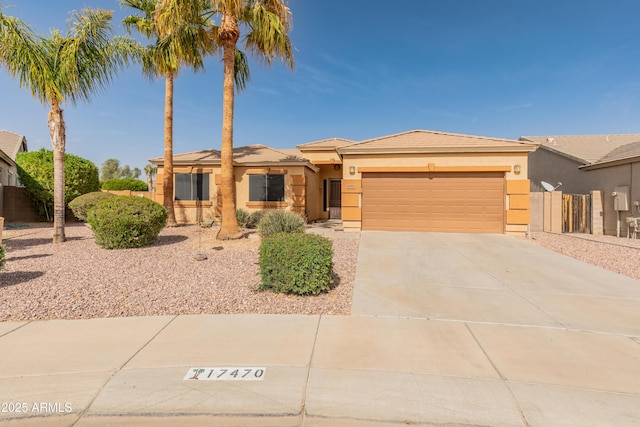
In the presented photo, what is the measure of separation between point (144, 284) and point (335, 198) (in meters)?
14.7

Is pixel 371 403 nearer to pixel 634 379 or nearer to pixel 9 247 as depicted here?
pixel 634 379

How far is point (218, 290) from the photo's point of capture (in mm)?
5457

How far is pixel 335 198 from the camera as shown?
769 inches

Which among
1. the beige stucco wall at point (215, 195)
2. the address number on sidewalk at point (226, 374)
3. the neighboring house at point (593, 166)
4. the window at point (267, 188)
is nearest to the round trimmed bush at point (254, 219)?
the beige stucco wall at point (215, 195)

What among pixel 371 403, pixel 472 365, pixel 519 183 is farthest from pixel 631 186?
pixel 371 403

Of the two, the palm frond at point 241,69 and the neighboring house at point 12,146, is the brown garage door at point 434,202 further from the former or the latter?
the neighboring house at point 12,146

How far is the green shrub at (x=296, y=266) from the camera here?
5117 mm

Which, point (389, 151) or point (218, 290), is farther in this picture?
point (389, 151)

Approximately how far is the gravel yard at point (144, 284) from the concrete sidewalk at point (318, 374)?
499mm

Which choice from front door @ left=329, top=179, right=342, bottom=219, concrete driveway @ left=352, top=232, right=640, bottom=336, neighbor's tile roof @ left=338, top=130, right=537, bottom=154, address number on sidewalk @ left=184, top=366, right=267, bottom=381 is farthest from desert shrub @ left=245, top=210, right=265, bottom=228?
address number on sidewalk @ left=184, top=366, right=267, bottom=381

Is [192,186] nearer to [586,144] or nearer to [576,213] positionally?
[576,213]

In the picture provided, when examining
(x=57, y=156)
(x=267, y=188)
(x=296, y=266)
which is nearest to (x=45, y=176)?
(x=57, y=156)

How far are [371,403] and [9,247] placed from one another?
11.5 meters

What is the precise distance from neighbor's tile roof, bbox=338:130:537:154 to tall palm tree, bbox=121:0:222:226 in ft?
22.9
